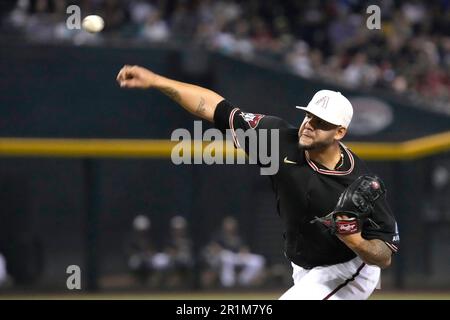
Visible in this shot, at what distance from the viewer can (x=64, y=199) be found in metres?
12.1

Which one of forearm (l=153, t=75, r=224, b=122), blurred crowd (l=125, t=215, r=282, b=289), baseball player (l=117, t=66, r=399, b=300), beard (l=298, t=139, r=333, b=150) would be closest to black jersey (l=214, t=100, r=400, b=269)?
baseball player (l=117, t=66, r=399, b=300)

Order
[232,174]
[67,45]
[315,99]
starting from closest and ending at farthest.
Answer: [315,99], [232,174], [67,45]

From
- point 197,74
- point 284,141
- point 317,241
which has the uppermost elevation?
Result: point 197,74

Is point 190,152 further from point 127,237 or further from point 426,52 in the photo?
point 426,52

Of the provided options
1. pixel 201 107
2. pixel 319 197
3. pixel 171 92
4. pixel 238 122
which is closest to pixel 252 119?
pixel 238 122

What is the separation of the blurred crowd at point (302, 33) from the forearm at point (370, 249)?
29.0ft

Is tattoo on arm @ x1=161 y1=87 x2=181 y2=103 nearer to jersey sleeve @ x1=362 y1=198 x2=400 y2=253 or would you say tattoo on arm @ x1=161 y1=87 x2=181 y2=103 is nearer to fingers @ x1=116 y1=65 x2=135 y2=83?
fingers @ x1=116 y1=65 x2=135 y2=83

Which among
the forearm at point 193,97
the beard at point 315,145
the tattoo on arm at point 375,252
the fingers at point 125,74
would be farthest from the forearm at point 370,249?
the fingers at point 125,74

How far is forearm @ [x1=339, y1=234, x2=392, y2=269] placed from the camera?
5.77m

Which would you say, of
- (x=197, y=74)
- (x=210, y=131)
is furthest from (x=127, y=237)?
(x=197, y=74)

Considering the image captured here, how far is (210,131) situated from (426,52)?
5.27 metres

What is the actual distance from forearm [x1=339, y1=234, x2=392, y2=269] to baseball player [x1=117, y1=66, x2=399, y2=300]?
11mm

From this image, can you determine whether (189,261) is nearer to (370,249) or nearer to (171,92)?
(171,92)

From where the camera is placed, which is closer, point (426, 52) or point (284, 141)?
point (284, 141)
